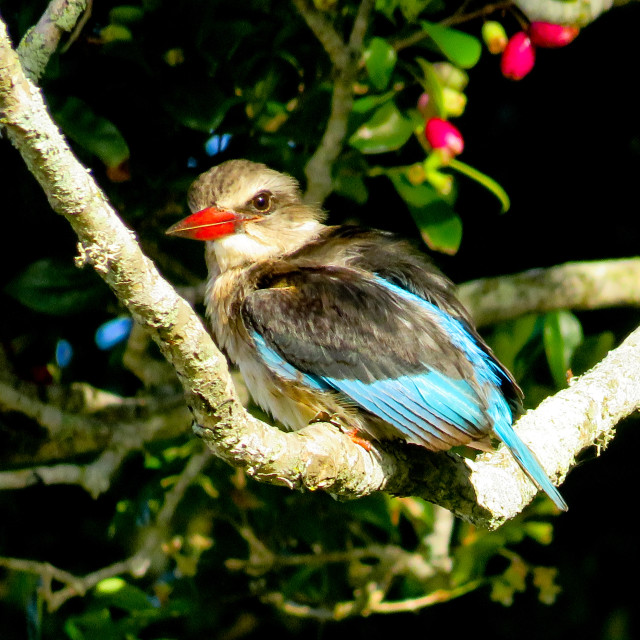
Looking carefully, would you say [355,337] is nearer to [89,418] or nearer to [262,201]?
[262,201]

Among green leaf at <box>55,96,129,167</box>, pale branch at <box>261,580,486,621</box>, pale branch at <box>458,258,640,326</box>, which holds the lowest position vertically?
pale branch at <box>261,580,486,621</box>

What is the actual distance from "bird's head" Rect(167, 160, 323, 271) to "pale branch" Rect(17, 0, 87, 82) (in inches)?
25.8

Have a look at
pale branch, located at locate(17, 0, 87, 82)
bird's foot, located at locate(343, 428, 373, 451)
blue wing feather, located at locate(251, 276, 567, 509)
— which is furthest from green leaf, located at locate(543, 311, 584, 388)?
pale branch, located at locate(17, 0, 87, 82)

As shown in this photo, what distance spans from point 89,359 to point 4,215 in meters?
0.68

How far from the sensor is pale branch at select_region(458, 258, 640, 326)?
372 cm

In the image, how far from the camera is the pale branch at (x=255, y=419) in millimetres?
1695

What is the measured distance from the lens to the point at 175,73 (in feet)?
10.5

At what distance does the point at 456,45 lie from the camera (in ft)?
10.1

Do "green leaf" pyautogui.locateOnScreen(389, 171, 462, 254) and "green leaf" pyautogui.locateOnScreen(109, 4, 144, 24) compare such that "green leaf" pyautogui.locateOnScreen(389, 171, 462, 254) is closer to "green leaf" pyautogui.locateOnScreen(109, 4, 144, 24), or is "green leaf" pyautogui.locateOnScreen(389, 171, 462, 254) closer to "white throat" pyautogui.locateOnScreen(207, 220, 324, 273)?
"white throat" pyautogui.locateOnScreen(207, 220, 324, 273)

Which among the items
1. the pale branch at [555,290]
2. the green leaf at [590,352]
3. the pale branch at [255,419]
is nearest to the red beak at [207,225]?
the pale branch at [255,419]

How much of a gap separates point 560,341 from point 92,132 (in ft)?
5.67

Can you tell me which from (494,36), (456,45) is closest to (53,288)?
(456,45)

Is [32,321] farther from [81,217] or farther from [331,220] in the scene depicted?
[81,217]

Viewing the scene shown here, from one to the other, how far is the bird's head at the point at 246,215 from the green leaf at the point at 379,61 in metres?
0.50
